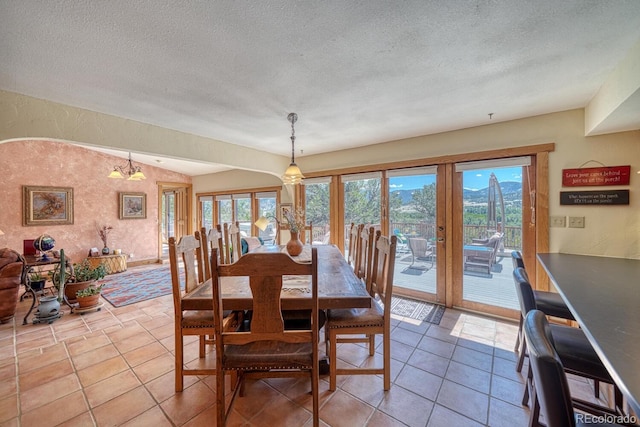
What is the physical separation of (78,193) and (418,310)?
22.8 ft

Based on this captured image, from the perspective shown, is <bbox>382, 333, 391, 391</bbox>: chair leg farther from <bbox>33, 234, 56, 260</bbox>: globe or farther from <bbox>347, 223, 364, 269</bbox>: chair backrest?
<bbox>33, 234, 56, 260</bbox>: globe

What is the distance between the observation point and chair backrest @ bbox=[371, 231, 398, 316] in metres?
1.82

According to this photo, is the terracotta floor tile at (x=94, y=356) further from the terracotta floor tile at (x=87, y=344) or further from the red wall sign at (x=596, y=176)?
the red wall sign at (x=596, y=176)

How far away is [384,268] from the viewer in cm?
196

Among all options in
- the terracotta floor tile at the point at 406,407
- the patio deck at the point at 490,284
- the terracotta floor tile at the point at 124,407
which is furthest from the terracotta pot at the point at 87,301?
the patio deck at the point at 490,284

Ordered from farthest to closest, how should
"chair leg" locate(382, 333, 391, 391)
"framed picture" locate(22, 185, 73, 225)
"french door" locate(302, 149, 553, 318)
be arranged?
1. "framed picture" locate(22, 185, 73, 225)
2. "french door" locate(302, 149, 553, 318)
3. "chair leg" locate(382, 333, 391, 391)

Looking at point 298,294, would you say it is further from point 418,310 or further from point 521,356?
point 418,310

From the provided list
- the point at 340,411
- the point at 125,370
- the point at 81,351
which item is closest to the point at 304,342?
the point at 340,411

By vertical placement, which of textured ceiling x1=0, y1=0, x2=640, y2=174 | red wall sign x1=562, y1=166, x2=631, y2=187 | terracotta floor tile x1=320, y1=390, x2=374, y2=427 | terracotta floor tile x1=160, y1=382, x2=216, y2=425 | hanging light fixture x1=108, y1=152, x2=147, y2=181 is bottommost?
terracotta floor tile x1=320, y1=390, x2=374, y2=427

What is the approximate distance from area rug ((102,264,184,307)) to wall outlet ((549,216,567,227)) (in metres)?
5.30

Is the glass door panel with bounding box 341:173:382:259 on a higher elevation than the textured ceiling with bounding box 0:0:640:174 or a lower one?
lower

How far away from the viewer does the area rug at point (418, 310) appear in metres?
2.99

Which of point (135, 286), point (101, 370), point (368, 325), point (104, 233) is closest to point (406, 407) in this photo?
point (368, 325)

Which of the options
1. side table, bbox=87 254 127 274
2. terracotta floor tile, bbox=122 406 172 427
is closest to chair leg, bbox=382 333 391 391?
terracotta floor tile, bbox=122 406 172 427
